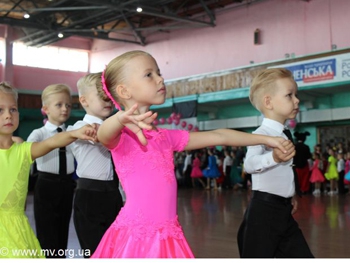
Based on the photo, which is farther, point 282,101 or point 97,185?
point 97,185

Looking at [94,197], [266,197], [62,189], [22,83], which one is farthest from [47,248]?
[22,83]

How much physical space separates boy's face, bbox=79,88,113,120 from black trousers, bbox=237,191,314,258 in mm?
1301

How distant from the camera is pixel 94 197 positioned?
11.0 feet

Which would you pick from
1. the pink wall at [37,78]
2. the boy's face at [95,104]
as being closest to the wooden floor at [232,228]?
the boy's face at [95,104]

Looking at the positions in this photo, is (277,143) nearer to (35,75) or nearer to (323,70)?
(323,70)

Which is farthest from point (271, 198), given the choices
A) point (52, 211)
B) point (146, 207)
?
point (52, 211)

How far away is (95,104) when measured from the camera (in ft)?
11.5

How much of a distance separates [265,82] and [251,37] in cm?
1638

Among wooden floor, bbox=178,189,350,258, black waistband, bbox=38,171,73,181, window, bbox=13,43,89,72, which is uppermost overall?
window, bbox=13,43,89,72

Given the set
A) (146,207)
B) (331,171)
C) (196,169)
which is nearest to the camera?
(146,207)

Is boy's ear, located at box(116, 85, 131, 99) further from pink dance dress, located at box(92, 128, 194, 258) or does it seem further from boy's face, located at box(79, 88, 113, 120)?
boy's face, located at box(79, 88, 113, 120)

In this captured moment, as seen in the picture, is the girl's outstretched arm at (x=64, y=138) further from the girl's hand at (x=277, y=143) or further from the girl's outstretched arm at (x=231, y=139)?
the girl's hand at (x=277, y=143)

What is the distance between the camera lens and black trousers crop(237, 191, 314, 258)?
278 cm

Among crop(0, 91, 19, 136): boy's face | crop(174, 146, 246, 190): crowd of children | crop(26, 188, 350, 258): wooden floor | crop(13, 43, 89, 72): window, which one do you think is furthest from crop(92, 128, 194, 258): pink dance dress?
crop(13, 43, 89, 72): window
